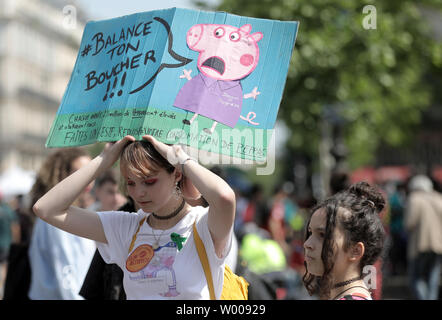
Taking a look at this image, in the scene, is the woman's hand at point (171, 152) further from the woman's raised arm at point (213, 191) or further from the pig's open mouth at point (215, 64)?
the pig's open mouth at point (215, 64)

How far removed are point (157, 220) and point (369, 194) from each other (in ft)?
2.93

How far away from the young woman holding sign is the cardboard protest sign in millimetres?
103

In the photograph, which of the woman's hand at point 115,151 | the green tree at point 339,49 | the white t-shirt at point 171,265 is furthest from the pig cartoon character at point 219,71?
the green tree at point 339,49

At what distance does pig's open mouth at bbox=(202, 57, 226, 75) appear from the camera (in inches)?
107

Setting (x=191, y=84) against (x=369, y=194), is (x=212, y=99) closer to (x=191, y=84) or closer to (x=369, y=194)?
(x=191, y=84)

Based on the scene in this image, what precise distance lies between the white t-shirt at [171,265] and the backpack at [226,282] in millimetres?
14

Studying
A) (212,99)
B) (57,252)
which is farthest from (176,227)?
(57,252)

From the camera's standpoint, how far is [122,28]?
2.93m

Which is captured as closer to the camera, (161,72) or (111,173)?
(161,72)

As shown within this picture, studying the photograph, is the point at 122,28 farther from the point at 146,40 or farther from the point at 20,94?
the point at 20,94
